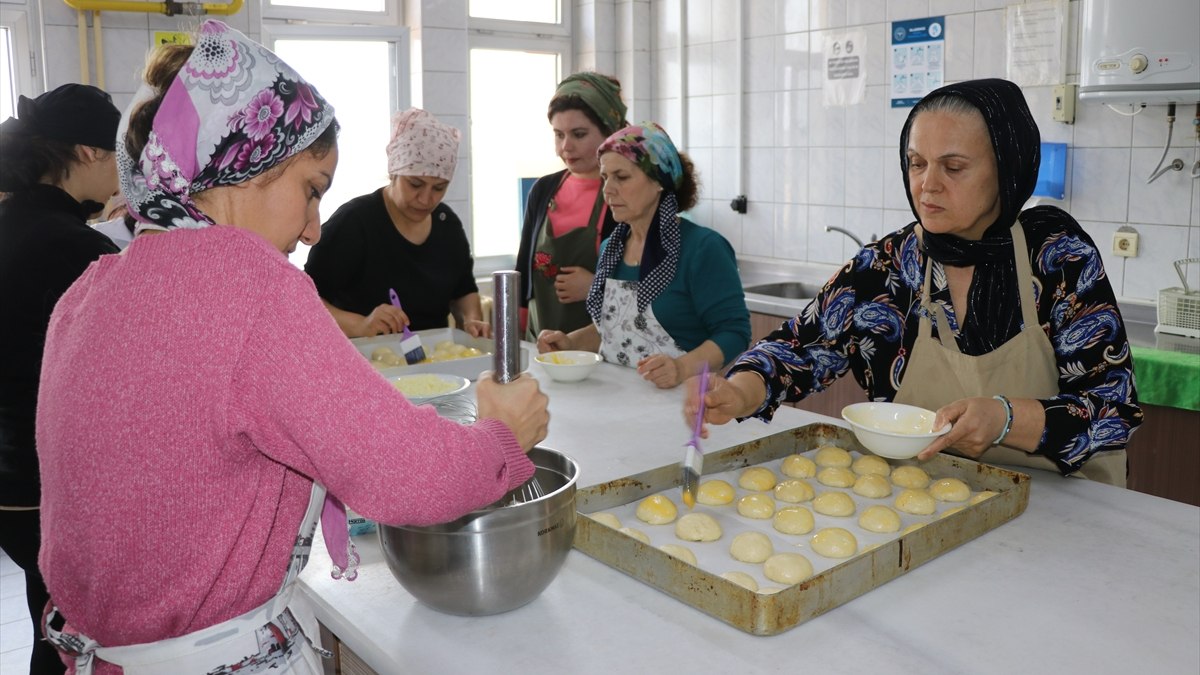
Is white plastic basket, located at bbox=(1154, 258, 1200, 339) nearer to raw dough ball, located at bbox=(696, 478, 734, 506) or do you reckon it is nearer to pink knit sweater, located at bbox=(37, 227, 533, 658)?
raw dough ball, located at bbox=(696, 478, 734, 506)

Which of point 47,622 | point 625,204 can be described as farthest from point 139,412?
point 625,204

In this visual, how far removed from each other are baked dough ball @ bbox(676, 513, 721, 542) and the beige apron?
0.63m

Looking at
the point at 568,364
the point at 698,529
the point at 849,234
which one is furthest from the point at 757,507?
the point at 849,234

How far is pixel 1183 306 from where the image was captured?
2.97 m

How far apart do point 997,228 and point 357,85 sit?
347cm

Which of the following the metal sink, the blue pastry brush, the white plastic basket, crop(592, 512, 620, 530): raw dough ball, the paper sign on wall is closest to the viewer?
crop(592, 512, 620, 530): raw dough ball

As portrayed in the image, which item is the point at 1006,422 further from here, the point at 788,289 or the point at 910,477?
the point at 788,289

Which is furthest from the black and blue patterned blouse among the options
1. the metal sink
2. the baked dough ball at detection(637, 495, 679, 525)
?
→ the metal sink

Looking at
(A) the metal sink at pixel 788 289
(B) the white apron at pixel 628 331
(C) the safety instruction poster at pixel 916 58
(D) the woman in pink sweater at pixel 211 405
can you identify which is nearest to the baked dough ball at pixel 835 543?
(D) the woman in pink sweater at pixel 211 405

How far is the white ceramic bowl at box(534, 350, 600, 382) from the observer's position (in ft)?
7.95

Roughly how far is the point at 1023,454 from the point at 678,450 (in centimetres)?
64

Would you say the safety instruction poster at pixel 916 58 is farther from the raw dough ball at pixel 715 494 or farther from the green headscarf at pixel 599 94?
the raw dough ball at pixel 715 494

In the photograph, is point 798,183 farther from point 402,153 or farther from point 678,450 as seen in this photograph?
point 678,450

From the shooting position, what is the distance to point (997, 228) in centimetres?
179
